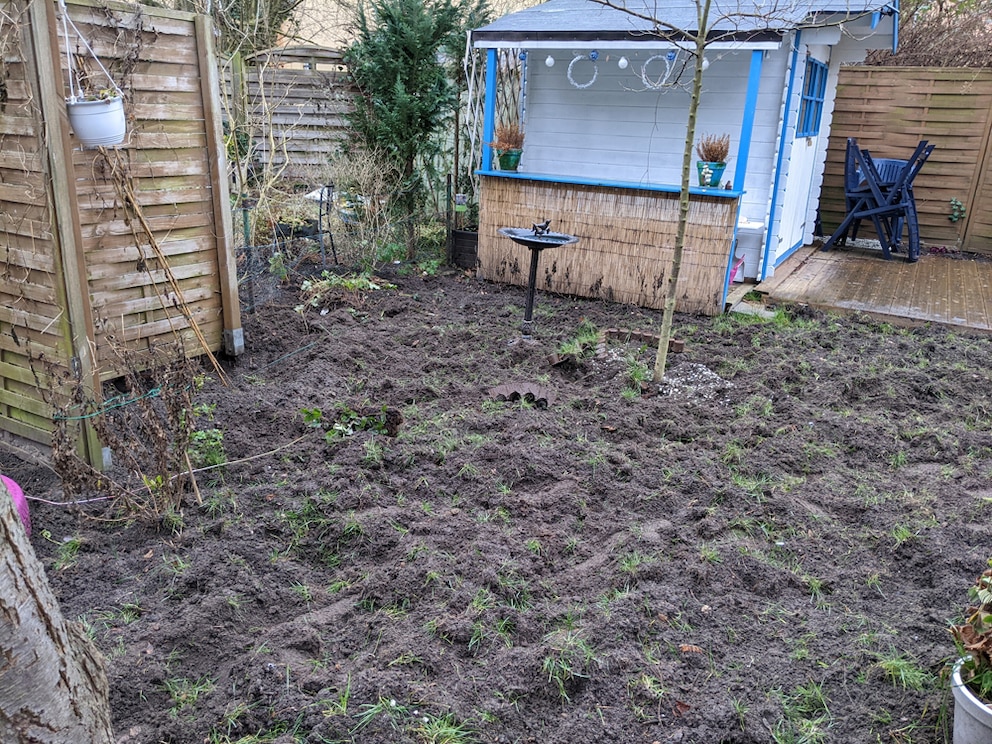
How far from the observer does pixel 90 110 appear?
138 inches

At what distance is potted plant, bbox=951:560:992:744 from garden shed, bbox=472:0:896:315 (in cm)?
460

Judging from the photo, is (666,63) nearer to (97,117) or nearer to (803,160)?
(803,160)

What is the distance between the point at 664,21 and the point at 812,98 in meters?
2.59

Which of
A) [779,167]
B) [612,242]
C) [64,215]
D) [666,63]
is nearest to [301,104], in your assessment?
[666,63]

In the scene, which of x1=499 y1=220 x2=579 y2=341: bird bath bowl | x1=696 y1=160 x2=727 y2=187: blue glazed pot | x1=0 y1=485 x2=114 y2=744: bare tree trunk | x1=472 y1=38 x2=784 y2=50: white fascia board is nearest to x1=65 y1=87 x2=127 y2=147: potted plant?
x1=499 y1=220 x2=579 y2=341: bird bath bowl

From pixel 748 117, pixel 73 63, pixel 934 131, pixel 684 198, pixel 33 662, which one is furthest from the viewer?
pixel 934 131

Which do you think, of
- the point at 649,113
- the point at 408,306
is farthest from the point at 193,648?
the point at 649,113

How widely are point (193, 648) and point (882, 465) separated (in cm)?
340

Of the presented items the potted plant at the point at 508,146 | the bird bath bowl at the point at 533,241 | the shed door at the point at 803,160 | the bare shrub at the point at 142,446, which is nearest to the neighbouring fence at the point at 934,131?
the shed door at the point at 803,160

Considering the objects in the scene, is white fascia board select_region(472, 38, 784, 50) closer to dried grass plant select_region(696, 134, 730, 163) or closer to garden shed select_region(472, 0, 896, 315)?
garden shed select_region(472, 0, 896, 315)

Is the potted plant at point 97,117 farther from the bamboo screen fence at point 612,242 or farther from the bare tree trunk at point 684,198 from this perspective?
the bamboo screen fence at point 612,242

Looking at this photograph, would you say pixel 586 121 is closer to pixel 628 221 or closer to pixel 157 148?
pixel 628 221

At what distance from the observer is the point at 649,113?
26.2 ft

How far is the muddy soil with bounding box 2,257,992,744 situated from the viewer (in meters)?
2.29
